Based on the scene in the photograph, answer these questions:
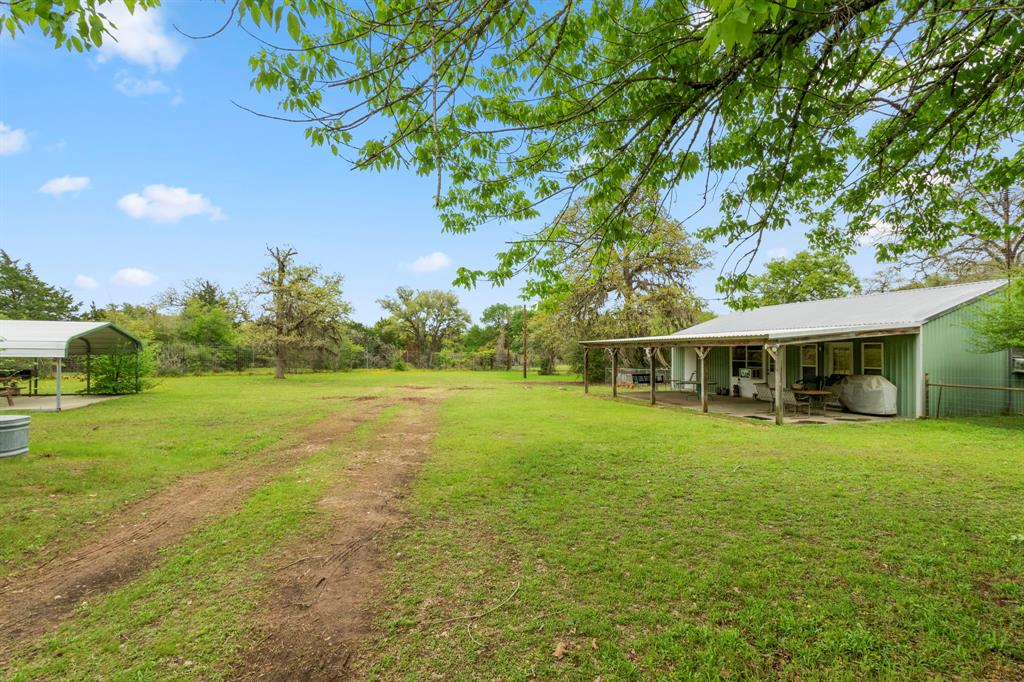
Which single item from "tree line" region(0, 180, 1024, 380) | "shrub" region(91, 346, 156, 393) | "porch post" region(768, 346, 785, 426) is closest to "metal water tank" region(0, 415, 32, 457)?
"shrub" region(91, 346, 156, 393)

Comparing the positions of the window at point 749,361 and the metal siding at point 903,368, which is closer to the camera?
the metal siding at point 903,368

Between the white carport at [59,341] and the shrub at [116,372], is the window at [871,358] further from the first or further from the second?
the shrub at [116,372]

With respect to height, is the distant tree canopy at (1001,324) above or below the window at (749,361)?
above

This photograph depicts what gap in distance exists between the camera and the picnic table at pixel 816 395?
1099 centimetres

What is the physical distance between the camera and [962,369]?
11.6m

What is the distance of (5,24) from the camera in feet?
7.65

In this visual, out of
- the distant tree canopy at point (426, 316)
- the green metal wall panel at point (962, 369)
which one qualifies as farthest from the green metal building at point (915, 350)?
the distant tree canopy at point (426, 316)

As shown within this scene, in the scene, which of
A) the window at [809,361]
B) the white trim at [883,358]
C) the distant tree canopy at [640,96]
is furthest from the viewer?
the window at [809,361]

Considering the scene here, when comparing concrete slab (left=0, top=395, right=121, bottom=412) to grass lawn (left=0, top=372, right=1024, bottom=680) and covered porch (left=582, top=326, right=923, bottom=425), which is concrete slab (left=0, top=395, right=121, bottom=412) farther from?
covered porch (left=582, top=326, right=923, bottom=425)

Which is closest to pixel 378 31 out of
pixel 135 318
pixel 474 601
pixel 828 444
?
pixel 474 601

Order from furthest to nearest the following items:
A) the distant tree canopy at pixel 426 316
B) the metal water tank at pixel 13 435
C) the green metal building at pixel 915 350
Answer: the distant tree canopy at pixel 426 316
the green metal building at pixel 915 350
the metal water tank at pixel 13 435

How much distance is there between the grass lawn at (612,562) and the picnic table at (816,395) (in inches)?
141

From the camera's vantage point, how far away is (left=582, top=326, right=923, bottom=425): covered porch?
10312mm

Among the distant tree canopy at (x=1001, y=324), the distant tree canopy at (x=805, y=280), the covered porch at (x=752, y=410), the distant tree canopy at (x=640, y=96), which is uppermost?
the distant tree canopy at (x=805, y=280)
